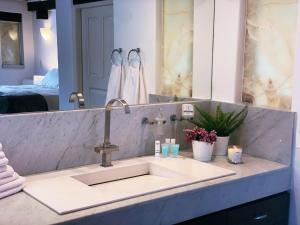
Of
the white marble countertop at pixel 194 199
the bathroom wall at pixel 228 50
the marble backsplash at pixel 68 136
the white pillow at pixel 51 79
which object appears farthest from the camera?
the bathroom wall at pixel 228 50

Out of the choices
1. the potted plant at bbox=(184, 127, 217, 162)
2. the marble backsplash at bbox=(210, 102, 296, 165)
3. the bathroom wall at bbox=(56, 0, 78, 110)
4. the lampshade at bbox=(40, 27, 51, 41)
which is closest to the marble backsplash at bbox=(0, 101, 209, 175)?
the bathroom wall at bbox=(56, 0, 78, 110)

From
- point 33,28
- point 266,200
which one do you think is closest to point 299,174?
point 266,200

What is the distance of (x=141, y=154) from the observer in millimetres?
2117

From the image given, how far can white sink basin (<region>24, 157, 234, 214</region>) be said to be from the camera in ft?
4.73

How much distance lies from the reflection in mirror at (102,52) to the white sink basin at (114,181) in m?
0.34

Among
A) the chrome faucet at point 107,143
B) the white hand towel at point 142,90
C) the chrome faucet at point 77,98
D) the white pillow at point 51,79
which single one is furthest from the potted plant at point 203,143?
the white pillow at point 51,79

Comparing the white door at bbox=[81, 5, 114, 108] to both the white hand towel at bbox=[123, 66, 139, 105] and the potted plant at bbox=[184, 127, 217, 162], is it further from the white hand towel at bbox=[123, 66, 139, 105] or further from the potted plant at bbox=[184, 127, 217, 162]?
the potted plant at bbox=[184, 127, 217, 162]

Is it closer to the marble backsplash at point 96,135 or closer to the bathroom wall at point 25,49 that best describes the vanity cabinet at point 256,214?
the marble backsplash at point 96,135

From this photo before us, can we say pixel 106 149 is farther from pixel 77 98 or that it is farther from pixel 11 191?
pixel 11 191

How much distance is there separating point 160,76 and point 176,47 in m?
0.23

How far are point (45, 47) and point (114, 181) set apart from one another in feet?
2.39

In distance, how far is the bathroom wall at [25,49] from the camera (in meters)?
1.70

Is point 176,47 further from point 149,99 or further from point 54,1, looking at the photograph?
point 54,1

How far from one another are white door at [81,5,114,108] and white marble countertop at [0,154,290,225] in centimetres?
49
